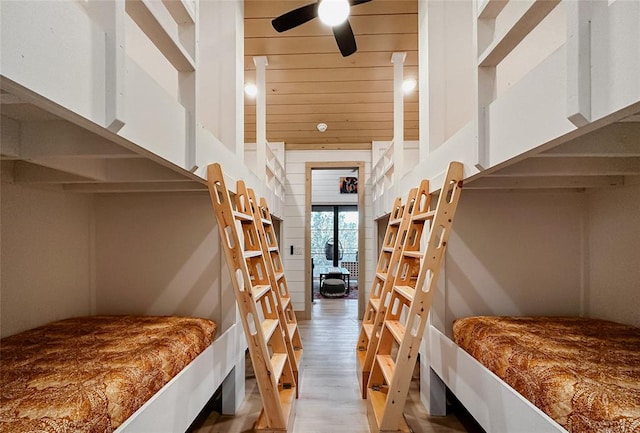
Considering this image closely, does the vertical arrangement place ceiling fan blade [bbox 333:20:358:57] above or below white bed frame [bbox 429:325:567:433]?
above

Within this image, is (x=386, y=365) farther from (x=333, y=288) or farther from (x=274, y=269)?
(x=333, y=288)

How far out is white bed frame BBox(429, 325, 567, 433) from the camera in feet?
4.11

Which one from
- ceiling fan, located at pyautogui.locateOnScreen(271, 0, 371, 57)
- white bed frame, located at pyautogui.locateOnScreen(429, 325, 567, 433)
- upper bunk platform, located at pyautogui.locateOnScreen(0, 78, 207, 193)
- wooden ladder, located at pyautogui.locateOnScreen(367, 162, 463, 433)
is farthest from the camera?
ceiling fan, located at pyautogui.locateOnScreen(271, 0, 371, 57)

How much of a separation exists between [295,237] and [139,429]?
14.1 feet

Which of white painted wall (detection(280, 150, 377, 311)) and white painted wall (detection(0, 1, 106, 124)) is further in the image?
white painted wall (detection(280, 150, 377, 311))

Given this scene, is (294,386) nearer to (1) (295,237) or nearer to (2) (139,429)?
(2) (139,429)

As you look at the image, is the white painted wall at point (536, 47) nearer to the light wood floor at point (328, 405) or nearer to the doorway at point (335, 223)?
the light wood floor at point (328, 405)

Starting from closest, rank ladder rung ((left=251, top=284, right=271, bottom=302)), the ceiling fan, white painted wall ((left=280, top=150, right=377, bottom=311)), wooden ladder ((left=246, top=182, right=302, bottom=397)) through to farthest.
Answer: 1. ladder rung ((left=251, top=284, right=271, bottom=302))
2. the ceiling fan
3. wooden ladder ((left=246, top=182, right=302, bottom=397))
4. white painted wall ((left=280, top=150, right=377, bottom=311))

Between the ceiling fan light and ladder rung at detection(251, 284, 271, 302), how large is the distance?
165 centimetres

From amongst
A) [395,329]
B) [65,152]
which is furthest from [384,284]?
[65,152]

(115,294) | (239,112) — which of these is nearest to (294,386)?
(115,294)

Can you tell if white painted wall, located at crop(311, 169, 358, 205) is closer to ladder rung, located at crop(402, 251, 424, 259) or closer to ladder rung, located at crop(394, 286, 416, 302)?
ladder rung, located at crop(402, 251, 424, 259)

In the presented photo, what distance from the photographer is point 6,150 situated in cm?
131

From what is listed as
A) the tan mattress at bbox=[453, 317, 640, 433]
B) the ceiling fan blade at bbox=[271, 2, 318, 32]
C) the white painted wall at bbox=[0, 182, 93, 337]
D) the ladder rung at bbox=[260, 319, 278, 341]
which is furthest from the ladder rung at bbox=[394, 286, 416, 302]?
the white painted wall at bbox=[0, 182, 93, 337]
